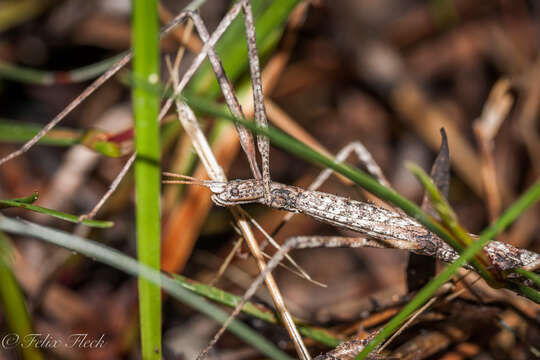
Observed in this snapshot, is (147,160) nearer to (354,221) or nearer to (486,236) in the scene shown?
(354,221)

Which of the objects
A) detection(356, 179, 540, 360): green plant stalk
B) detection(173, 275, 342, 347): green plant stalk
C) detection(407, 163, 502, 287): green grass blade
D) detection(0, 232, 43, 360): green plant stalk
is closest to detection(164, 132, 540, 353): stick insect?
detection(407, 163, 502, 287): green grass blade

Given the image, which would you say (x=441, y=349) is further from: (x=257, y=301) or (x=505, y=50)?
(x=505, y=50)

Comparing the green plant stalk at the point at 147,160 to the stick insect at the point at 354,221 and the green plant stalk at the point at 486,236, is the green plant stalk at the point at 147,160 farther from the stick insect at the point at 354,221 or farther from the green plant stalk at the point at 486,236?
the green plant stalk at the point at 486,236

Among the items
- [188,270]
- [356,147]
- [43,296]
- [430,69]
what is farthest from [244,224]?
[430,69]

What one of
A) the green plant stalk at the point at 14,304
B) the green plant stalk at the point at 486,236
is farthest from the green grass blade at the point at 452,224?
the green plant stalk at the point at 14,304

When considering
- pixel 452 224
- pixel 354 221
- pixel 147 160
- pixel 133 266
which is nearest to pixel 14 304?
pixel 133 266

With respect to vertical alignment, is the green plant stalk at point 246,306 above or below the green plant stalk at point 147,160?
below

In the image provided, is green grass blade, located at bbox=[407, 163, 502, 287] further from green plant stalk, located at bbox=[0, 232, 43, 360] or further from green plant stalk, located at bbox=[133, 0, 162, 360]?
green plant stalk, located at bbox=[0, 232, 43, 360]
